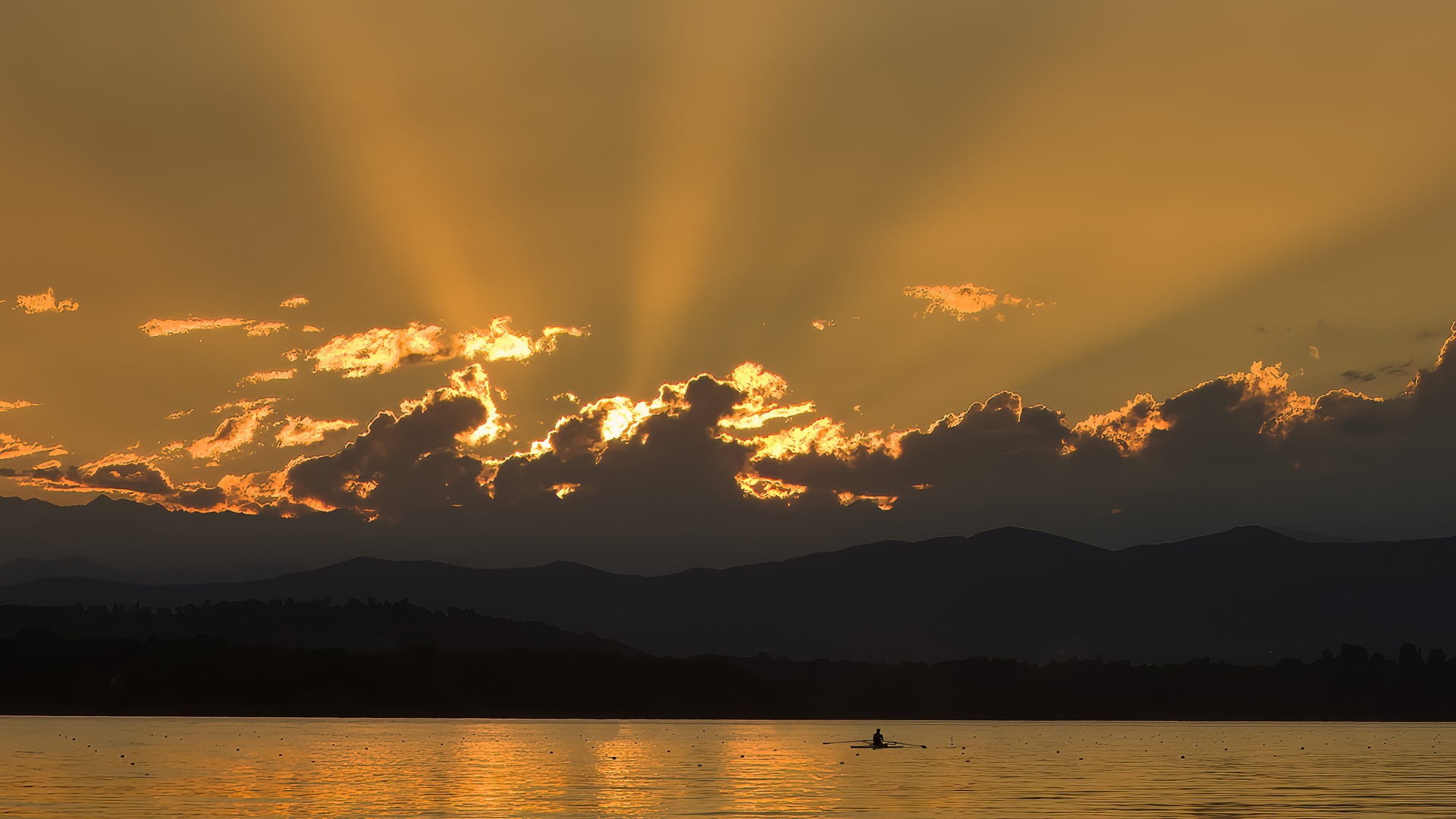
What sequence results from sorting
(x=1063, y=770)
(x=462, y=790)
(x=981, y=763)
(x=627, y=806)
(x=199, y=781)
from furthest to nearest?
(x=981, y=763), (x=1063, y=770), (x=199, y=781), (x=462, y=790), (x=627, y=806)

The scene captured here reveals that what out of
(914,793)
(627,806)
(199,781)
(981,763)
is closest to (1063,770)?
(981,763)

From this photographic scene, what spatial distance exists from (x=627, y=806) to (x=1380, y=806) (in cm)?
5020

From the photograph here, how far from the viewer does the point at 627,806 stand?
93.0 meters

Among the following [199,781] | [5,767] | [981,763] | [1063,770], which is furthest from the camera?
[981,763]

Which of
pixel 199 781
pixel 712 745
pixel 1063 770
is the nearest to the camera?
pixel 199 781

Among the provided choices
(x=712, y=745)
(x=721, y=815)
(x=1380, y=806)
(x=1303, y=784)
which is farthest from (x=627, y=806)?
(x=712, y=745)

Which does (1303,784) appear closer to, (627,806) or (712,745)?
(627,806)

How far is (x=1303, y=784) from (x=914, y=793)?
36.9 m

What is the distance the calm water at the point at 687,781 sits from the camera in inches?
3558

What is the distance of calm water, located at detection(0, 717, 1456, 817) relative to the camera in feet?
297

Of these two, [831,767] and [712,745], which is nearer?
[831,767]

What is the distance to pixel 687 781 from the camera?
120 metres

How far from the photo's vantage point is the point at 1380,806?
9419 cm

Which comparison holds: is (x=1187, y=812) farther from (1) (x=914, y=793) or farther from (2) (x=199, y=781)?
(2) (x=199, y=781)
